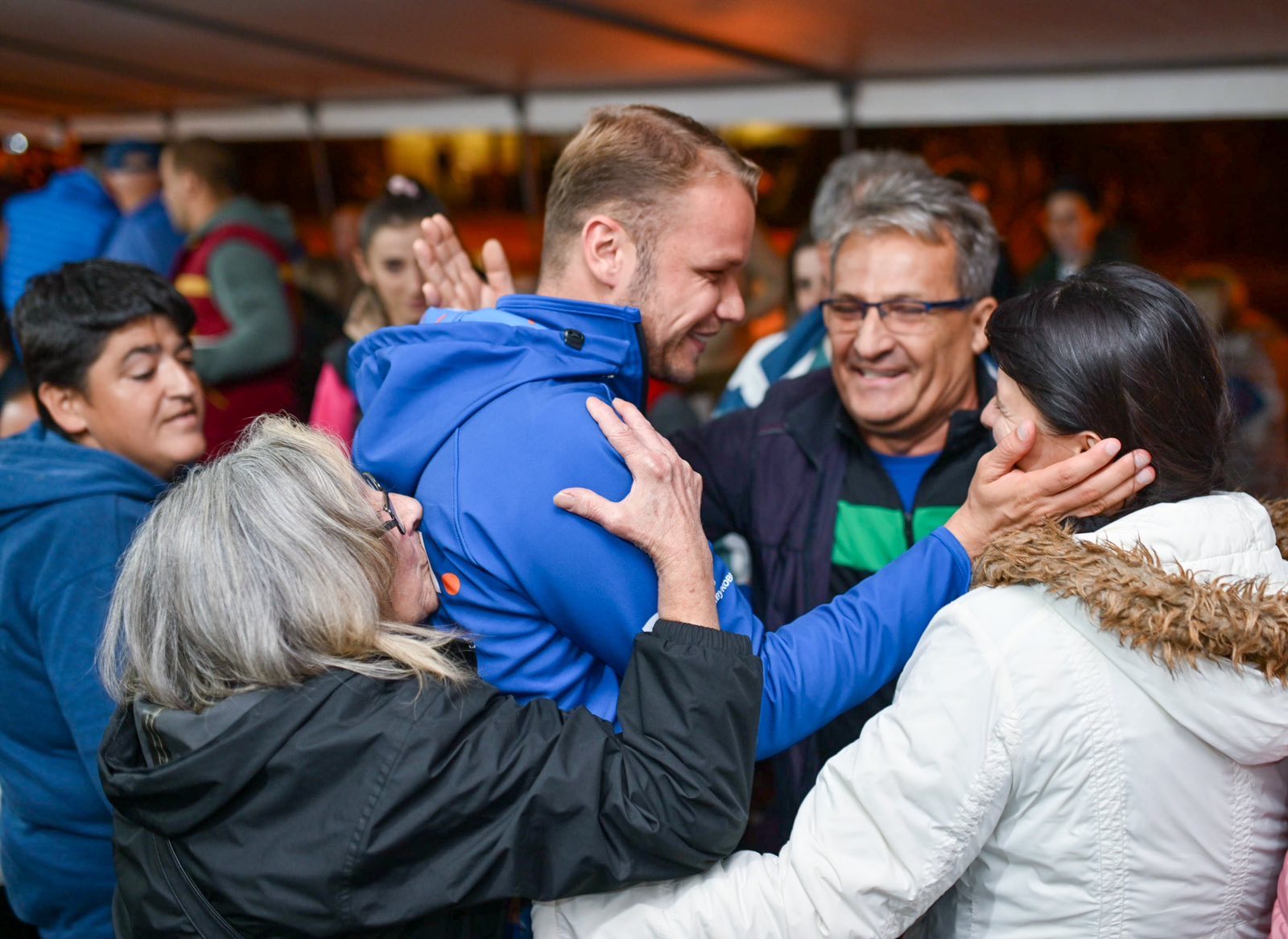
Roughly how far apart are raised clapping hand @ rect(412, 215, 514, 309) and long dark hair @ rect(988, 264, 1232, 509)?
4.26 ft

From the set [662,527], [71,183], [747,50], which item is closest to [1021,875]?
[662,527]

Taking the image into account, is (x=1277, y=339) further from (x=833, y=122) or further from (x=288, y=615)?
(x=288, y=615)

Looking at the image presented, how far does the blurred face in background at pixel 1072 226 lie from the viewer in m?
4.67

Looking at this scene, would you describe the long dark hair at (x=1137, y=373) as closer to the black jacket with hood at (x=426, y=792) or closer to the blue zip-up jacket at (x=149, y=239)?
the black jacket with hood at (x=426, y=792)

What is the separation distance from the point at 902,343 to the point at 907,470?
0.30 m

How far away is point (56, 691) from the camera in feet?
6.40

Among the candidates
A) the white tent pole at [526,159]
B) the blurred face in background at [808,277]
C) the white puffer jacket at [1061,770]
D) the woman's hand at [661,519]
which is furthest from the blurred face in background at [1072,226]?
the woman's hand at [661,519]

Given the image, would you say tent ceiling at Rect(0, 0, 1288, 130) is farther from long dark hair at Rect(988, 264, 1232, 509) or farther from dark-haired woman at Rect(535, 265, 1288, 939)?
dark-haired woman at Rect(535, 265, 1288, 939)

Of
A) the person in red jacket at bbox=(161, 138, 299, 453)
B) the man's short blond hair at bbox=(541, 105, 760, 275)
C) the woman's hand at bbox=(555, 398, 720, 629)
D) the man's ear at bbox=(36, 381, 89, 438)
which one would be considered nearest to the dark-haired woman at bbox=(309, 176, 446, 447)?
the person in red jacket at bbox=(161, 138, 299, 453)

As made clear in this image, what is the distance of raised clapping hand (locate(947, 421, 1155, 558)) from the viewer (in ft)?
5.01

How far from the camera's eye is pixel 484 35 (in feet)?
11.9

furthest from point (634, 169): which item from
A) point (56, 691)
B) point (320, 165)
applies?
point (320, 165)

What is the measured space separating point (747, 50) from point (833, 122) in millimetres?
540

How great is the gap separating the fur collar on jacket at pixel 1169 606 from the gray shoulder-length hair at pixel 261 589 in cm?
86
